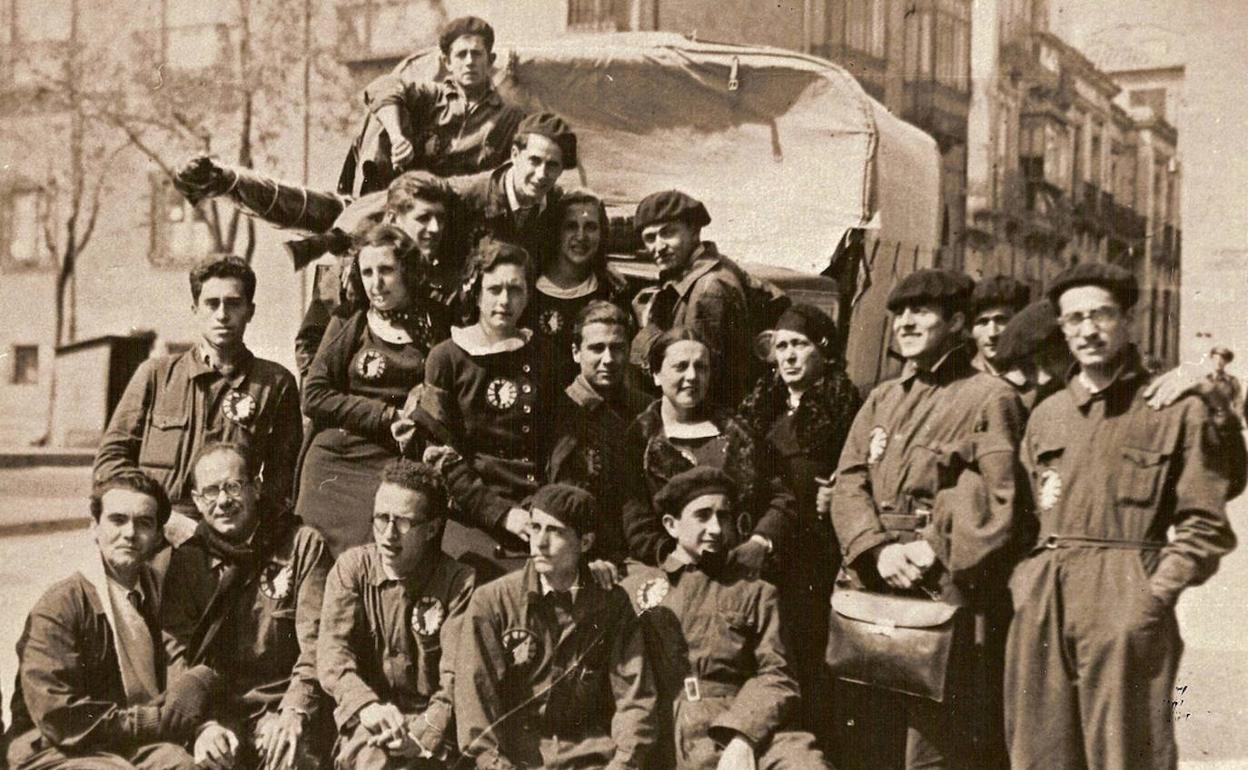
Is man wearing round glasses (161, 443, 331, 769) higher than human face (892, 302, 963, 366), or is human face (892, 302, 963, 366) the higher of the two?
human face (892, 302, 963, 366)

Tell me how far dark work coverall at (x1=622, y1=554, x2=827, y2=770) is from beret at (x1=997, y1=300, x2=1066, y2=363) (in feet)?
3.05

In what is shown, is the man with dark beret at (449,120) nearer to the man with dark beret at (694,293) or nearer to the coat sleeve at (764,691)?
the man with dark beret at (694,293)

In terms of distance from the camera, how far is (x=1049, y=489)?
3.48 m

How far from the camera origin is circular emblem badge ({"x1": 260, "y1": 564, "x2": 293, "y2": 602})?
399 centimetres

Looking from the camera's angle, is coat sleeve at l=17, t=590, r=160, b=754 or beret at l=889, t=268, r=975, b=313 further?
coat sleeve at l=17, t=590, r=160, b=754

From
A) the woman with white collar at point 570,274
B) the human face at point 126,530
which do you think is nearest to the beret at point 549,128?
the woman with white collar at point 570,274

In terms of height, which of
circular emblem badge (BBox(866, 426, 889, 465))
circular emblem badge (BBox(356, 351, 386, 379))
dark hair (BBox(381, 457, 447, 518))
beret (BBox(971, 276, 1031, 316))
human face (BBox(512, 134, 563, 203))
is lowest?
dark hair (BBox(381, 457, 447, 518))

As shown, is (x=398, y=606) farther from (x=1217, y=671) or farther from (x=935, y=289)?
(x=1217, y=671)

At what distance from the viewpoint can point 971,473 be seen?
3521mm

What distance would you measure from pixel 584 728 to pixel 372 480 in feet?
3.37

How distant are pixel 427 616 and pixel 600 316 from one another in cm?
96

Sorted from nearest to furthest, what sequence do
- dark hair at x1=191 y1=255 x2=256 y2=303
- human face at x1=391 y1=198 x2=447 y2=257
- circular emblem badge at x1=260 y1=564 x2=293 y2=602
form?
circular emblem badge at x1=260 y1=564 x2=293 y2=602
dark hair at x1=191 y1=255 x2=256 y2=303
human face at x1=391 y1=198 x2=447 y2=257

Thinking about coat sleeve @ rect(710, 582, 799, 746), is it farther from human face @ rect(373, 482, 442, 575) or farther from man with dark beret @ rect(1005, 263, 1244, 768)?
human face @ rect(373, 482, 442, 575)

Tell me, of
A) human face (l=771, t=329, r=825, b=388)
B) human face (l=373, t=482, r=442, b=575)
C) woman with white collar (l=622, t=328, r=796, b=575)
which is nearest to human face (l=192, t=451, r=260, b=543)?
human face (l=373, t=482, r=442, b=575)
